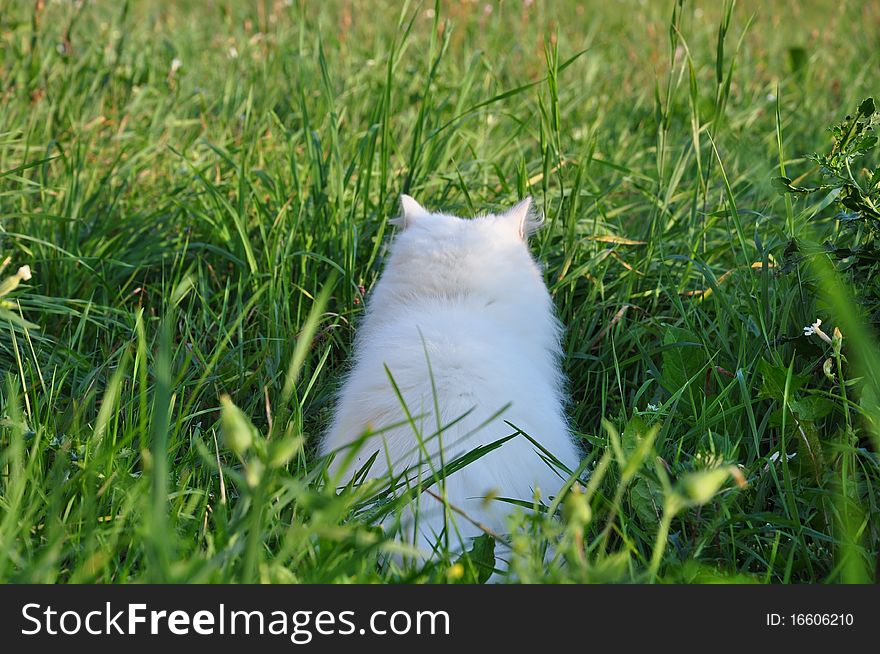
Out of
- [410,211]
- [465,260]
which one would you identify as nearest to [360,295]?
[410,211]

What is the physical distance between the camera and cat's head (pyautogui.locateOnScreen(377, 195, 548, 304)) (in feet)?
7.70

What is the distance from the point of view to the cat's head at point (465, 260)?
7.70ft

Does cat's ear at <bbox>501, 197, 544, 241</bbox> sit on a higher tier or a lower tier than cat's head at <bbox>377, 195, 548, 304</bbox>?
higher

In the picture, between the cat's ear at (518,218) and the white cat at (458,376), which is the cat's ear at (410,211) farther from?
the cat's ear at (518,218)

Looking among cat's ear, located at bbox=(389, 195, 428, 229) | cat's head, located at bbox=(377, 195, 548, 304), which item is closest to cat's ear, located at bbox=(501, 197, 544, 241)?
cat's head, located at bbox=(377, 195, 548, 304)

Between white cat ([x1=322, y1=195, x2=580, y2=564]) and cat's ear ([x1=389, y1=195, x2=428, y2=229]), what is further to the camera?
cat's ear ([x1=389, y1=195, x2=428, y2=229])

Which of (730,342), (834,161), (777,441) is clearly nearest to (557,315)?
(730,342)

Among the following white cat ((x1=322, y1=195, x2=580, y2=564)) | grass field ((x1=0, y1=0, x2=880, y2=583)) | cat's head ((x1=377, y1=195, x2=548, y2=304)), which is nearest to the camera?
grass field ((x1=0, y1=0, x2=880, y2=583))

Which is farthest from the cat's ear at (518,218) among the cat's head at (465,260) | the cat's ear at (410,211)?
the cat's ear at (410,211)

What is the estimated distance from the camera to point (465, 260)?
2.38 m

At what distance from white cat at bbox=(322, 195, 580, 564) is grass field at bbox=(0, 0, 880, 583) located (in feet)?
0.36

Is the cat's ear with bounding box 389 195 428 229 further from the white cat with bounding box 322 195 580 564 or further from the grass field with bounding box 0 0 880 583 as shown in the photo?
the grass field with bounding box 0 0 880 583

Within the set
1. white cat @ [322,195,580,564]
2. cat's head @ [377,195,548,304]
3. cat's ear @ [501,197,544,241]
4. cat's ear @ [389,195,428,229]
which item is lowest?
white cat @ [322,195,580,564]

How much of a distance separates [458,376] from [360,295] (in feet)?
3.36
